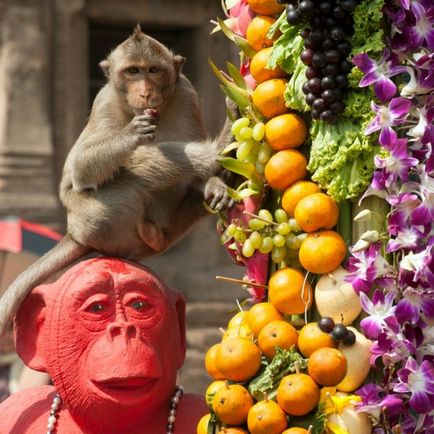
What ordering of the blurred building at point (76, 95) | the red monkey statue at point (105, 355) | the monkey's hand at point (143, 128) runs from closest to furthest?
the red monkey statue at point (105, 355)
the monkey's hand at point (143, 128)
the blurred building at point (76, 95)

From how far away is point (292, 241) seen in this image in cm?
345

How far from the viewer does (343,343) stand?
332 centimetres

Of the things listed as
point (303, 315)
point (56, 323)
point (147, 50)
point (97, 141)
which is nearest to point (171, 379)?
point (56, 323)

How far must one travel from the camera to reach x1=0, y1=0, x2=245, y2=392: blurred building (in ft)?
32.3

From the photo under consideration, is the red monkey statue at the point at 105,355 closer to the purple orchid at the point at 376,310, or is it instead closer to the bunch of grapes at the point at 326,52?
the purple orchid at the point at 376,310

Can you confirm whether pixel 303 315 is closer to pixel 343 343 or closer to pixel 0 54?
pixel 343 343

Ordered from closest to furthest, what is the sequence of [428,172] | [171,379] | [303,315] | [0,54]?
[428,172], [303,315], [171,379], [0,54]

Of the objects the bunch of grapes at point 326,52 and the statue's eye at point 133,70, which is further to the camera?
the statue's eye at point 133,70

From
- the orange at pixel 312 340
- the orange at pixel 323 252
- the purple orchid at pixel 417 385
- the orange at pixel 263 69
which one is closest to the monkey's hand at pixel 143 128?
the orange at pixel 263 69

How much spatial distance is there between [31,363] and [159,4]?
6.88 metres

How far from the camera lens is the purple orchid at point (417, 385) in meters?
3.21

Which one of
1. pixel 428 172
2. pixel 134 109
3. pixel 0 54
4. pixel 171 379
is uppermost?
pixel 0 54

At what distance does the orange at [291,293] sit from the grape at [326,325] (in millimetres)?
90

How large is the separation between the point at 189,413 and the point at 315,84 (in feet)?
3.92
